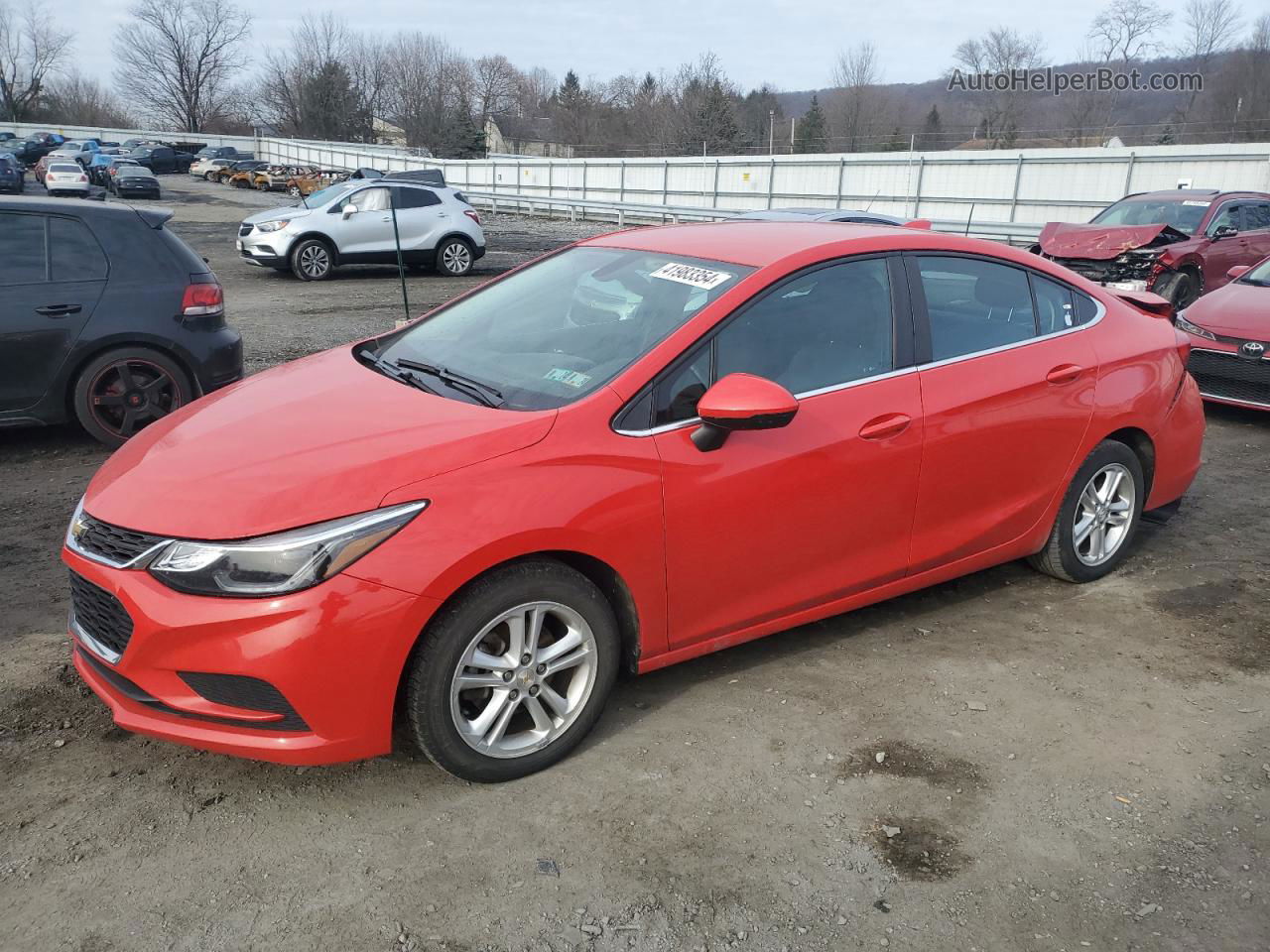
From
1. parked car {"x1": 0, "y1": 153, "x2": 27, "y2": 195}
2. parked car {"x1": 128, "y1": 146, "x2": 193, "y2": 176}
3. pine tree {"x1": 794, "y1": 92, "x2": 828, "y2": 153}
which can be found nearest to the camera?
parked car {"x1": 0, "y1": 153, "x2": 27, "y2": 195}

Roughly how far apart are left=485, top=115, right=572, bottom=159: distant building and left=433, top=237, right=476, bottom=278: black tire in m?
53.4

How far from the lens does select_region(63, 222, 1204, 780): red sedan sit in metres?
2.78

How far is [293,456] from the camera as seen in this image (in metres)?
3.00

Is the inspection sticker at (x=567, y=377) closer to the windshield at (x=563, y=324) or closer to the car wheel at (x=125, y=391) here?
the windshield at (x=563, y=324)

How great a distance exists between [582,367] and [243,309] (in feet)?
38.0

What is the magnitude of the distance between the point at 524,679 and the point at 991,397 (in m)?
2.20

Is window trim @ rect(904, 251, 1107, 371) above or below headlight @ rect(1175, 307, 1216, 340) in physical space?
above

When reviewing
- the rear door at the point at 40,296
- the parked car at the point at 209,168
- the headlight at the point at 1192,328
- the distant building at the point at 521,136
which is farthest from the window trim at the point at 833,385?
the distant building at the point at 521,136

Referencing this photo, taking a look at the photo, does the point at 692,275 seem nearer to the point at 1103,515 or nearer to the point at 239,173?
the point at 1103,515

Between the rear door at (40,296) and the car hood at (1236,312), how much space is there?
27.0ft

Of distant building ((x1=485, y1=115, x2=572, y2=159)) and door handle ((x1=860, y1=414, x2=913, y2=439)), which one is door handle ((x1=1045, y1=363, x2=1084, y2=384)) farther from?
distant building ((x1=485, y1=115, x2=572, y2=159))

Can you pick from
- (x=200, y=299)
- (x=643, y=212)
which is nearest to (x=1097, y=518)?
→ (x=200, y=299)

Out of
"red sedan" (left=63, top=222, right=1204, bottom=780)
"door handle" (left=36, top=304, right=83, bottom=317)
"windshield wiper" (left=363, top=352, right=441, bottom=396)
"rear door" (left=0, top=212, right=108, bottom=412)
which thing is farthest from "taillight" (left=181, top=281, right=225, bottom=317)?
"windshield wiper" (left=363, top=352, right=441, bottom=396)

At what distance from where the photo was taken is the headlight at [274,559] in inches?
107
